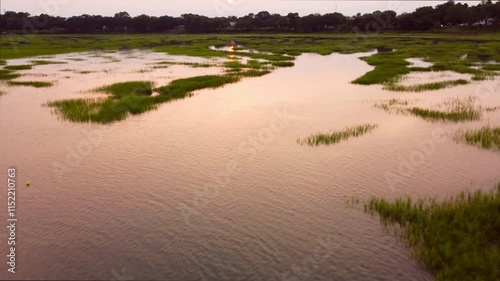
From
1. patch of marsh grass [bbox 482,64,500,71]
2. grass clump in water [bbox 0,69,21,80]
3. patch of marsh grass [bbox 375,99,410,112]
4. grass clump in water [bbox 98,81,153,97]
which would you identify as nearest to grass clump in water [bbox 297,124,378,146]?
patch of marsh grass [bbox 375,99,410,112]

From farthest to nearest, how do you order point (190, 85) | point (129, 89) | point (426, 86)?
point (190, 85)
point (129, 89)
point (426, 86)

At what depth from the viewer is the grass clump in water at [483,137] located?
1453 centimetres

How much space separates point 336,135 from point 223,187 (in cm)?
679

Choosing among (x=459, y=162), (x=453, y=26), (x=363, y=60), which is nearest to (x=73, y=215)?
(x=459, y=162)

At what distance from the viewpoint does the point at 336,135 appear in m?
16.3

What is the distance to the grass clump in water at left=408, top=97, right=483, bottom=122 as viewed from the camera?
18531mm

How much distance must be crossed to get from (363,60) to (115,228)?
44291mm

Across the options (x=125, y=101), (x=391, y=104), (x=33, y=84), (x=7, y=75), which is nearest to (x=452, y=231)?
(x=391, y=104)

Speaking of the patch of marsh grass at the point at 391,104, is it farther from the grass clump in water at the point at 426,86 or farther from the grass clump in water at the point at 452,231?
the grass clump in water at the point at 452,231

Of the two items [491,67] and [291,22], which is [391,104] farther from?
[291,22]

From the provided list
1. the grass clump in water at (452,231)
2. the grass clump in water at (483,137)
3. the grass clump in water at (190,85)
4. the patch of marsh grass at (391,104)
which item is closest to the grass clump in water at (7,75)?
the grass clump in water at (190,85)

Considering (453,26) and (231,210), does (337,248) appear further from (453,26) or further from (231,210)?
(453,26)

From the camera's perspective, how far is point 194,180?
12.1 m

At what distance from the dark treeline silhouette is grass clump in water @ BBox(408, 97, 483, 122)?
91612 millimetres
